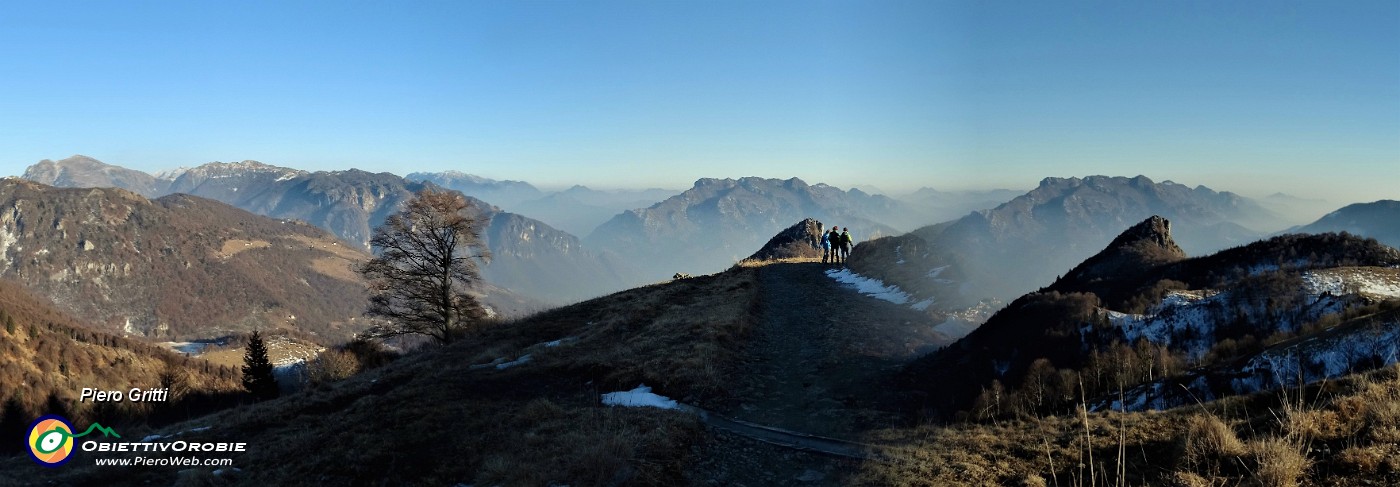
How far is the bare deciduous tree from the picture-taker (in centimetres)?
3067

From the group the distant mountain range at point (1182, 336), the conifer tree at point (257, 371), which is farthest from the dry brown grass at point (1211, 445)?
the conifer tree at point (257, 371)

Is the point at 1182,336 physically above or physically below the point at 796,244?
below

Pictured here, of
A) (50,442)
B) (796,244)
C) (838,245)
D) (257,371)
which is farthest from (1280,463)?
(796,244)

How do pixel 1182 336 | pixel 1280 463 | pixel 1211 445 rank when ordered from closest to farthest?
1. pixel 1280 463
2. pixel 1211 445
3. pixel 1182 336

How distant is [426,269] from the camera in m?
31.8

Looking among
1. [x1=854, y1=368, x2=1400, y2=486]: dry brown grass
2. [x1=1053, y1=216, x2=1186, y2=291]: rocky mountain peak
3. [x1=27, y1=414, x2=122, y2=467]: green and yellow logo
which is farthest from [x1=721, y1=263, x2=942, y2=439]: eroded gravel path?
[x1=27, y1=414, x2=122, y2=467]: green and yellow logo

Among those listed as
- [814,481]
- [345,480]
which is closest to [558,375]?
[345,480]

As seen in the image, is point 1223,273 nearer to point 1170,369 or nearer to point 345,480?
point 1170,369

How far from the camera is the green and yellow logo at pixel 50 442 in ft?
43.0

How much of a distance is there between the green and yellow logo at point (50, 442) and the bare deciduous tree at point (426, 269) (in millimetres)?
16671

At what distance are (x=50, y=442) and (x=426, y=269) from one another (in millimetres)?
18805

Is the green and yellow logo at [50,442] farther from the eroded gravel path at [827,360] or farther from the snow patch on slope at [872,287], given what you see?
the snow patch on slope at [872,287]

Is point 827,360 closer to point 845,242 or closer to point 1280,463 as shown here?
point 1280,463

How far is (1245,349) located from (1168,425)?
4.55 metres
